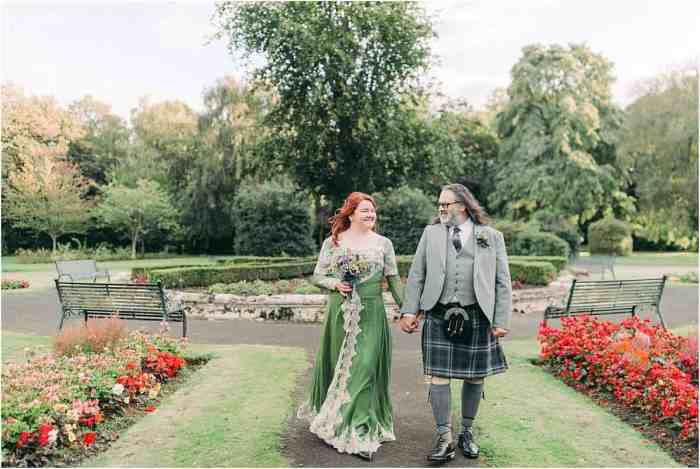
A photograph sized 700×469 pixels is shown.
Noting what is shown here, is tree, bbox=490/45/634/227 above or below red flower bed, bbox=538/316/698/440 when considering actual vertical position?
above

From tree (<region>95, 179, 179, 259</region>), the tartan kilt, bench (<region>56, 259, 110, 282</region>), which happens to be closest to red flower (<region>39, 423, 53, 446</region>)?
the tartan kilt

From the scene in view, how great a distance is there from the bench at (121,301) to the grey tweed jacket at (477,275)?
4873 mm

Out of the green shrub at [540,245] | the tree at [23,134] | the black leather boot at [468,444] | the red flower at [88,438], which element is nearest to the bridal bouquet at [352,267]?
the black leather boot at [468,444]

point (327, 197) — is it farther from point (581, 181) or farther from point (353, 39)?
point (581, 181)

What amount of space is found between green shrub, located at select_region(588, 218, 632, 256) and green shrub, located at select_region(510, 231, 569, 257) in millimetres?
10575

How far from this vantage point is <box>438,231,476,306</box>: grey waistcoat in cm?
441

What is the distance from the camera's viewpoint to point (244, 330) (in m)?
10.0

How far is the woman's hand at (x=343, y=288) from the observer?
4.85 metres

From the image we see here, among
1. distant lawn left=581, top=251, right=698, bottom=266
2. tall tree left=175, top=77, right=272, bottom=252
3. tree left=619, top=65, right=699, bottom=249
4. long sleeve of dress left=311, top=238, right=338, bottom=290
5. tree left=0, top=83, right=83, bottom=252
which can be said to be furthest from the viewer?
tree left=0, top=83, right=83, bottom=252

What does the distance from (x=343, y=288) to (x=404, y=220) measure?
2336 cm

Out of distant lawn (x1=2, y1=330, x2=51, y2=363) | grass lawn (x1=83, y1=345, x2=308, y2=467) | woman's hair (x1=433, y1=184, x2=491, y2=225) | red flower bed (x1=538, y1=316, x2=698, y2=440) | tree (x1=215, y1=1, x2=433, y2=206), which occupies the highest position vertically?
tree (x1=215, y1=1, x2=433, y2=206)

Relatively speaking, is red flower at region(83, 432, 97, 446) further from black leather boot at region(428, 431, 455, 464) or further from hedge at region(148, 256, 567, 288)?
hedge at region(148, 256, 567, 288)

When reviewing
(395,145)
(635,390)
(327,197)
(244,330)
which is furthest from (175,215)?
(635,390)

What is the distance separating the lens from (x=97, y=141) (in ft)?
134
